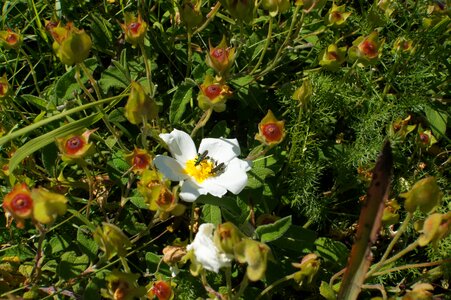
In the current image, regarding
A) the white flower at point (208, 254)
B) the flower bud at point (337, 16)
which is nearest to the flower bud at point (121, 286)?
the white flower at point (208, 254)

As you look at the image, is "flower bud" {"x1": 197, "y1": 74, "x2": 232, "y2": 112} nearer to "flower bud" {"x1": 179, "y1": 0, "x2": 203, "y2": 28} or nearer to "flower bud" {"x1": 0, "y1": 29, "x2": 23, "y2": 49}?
"flower bud" {"x1": 179, "y1": 0, "x2": 203, "y2": 28}

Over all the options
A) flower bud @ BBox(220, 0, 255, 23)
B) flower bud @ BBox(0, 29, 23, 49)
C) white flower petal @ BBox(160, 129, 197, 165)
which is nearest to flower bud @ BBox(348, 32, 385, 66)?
flower bud @ BBox(220, 0, 255, 23)

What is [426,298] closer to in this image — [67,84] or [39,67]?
[67,84]

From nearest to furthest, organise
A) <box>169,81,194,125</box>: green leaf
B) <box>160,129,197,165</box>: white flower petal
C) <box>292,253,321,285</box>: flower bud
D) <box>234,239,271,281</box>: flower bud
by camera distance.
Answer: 1. <box>234,239,271,281</box>: flower bud
2. <box>292,253,321,285</box>: flower bud
3. <box>160,129,197,165</box>: white flower petal
4. <box>169,81,194,125</box>: green leaf

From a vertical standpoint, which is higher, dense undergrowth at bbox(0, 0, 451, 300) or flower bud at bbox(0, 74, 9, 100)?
flower bud at bbox(0, 74, 9, 100)

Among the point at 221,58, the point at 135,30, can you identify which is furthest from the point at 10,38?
the point at 221,58

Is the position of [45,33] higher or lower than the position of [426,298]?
higher

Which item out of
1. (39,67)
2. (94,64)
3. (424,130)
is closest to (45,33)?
(39,67)

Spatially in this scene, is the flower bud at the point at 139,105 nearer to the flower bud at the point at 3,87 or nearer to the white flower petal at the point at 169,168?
the white flower petal at the point at 169,168
